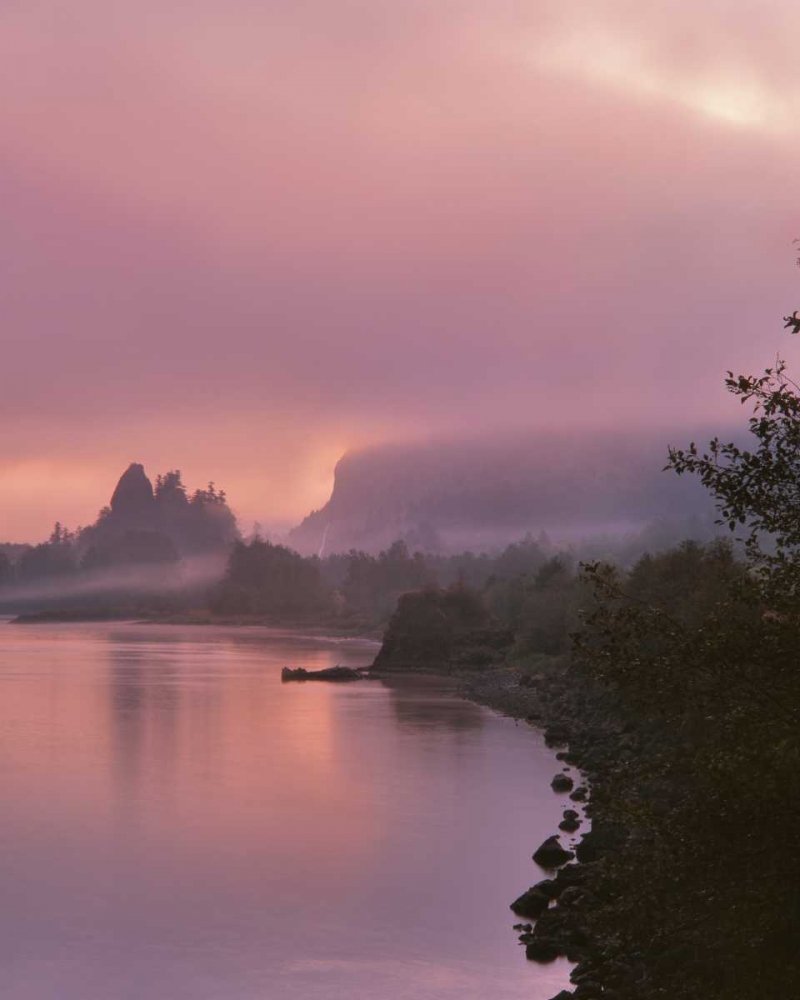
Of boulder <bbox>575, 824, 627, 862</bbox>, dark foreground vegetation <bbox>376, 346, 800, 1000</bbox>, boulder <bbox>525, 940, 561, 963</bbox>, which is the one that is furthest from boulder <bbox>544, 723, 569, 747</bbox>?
dark foreground vegetation <bbox>376, 346, 800, 1000</bbox>

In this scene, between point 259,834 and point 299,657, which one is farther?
point 299,657

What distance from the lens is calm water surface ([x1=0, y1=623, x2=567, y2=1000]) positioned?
1134 inches

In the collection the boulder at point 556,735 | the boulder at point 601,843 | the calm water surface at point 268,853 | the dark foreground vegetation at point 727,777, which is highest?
the dark foreground vegetation at point 727,777

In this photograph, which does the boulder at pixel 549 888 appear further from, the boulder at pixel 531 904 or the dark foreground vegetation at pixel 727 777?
the dark foreground vegetation at pixel 727 777

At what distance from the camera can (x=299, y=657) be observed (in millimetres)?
158000

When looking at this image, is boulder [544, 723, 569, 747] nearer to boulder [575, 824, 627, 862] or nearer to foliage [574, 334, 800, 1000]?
boulder [575, 824, 627, 862]

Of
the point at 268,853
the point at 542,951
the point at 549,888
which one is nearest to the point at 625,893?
the point at 542,951

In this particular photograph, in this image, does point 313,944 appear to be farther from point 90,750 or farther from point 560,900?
point 90,750

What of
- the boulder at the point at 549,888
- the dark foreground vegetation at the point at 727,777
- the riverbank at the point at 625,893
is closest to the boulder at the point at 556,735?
the riverbank at the point at 625,893

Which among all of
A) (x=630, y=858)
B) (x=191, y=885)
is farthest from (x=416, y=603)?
(x=630, y=858)

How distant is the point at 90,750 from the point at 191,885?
104 feet

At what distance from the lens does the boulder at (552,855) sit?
3806cm

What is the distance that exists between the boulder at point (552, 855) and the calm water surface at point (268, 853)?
541mm

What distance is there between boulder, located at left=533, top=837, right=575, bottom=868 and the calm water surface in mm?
541
